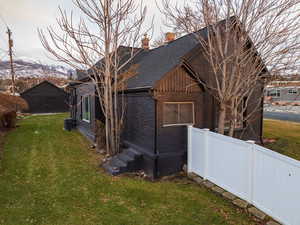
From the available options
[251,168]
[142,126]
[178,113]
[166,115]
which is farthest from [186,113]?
[251,168]

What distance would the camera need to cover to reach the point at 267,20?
527 centimetres

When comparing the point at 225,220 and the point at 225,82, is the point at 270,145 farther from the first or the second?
the point at 225,220

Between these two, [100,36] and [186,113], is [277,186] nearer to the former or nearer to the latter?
[186,113]

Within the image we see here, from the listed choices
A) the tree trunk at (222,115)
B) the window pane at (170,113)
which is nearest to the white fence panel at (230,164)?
the tree trunk at (222,115)

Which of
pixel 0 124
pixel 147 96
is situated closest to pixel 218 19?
pixel 147 96

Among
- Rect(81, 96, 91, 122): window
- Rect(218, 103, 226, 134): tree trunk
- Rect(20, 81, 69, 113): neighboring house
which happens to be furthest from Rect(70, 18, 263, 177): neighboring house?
Rect(20, 81, 69, 113): neighboring house

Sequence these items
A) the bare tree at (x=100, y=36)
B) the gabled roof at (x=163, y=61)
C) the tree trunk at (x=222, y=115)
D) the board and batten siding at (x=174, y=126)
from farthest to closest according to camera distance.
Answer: the bare tree at (x=100, y=36), the gabled roof at (x=163, y=61), the board and batten siding at (x=174, y=126), the tree trunk at (x=222, y=115)

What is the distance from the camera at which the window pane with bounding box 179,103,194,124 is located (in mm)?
6768

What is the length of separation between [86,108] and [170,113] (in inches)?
269

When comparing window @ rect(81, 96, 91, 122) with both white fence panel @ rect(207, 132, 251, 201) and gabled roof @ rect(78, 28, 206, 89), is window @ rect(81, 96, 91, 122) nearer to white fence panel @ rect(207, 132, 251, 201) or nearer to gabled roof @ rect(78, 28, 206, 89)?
gabled roof @ rect(78, 28, 206, 89)

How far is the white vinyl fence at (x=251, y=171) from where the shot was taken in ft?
11.2

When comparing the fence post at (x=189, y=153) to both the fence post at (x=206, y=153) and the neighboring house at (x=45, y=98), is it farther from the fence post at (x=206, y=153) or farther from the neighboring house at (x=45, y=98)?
the neighboring house at (x=45, y=98)

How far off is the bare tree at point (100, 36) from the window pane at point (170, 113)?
2223mm

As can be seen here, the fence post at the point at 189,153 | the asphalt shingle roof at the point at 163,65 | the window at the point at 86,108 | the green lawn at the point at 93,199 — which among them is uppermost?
the asphalt shingle roof at the point at 163,65
